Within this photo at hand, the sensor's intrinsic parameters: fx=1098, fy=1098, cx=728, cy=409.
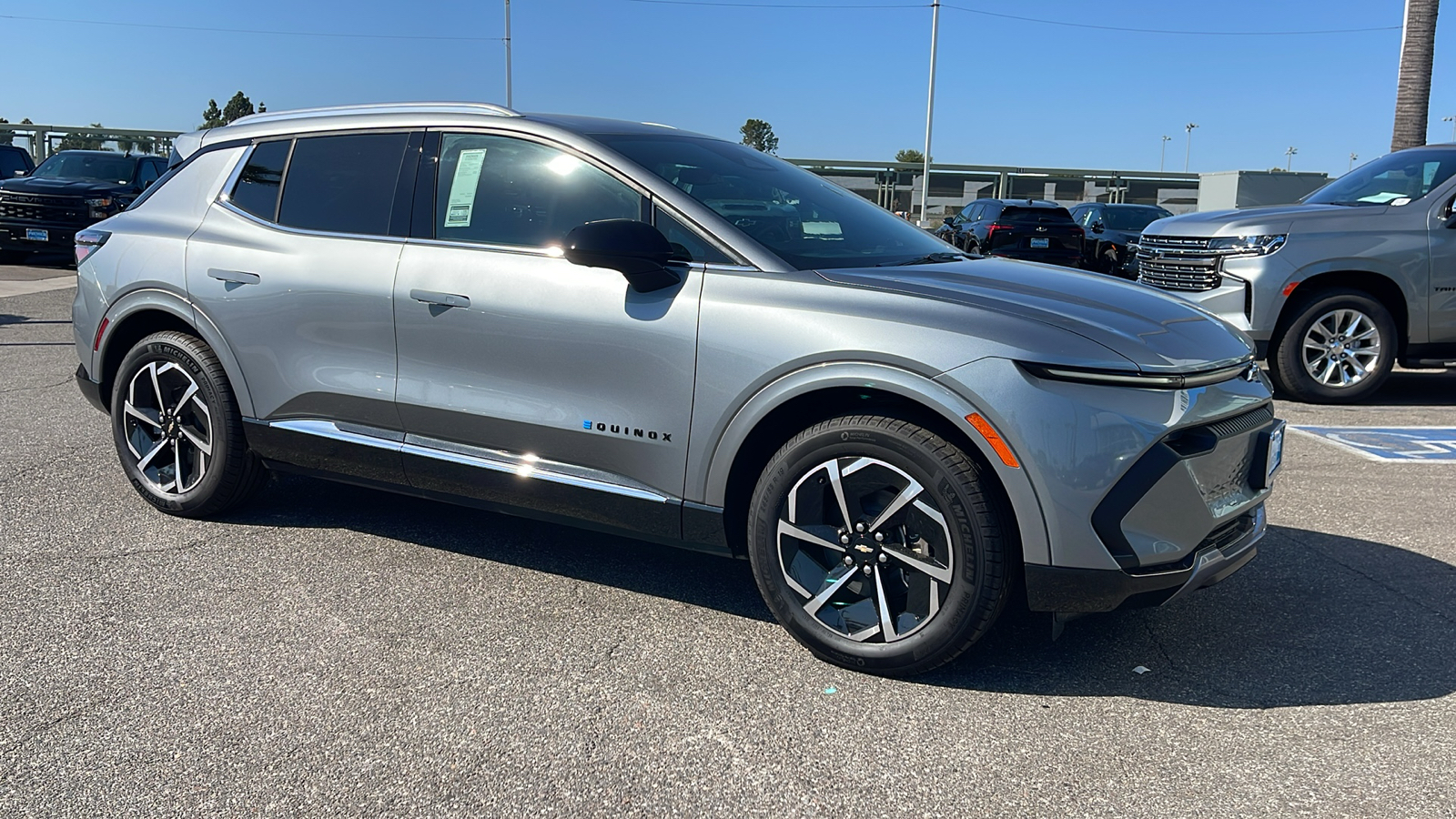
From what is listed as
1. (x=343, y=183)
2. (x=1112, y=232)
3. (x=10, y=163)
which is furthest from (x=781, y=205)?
(x=10, y=163)

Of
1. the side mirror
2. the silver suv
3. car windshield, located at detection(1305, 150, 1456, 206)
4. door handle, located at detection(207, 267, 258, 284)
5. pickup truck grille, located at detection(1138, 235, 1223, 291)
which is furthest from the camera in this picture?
pickup truck grille, located at detection(1138, 235, 1223, 291)

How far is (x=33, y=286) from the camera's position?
48.6 feet

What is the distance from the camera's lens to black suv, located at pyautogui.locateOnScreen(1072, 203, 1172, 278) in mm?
18234

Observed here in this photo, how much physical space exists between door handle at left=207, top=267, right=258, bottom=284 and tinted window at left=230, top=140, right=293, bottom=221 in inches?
9.9

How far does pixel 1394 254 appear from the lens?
7.87m

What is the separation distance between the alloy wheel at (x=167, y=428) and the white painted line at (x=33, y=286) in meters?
10.7

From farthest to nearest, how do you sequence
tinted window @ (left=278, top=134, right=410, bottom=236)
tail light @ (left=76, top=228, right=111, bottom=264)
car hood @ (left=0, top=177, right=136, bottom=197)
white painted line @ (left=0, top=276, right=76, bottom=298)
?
1. car hood @ (left=0, top=177, right=136, bottom=197)
2. white painted line @ (left=0, top=276, right=76, bottom=298)
3. tail light @ (left=76, top=228, right=111, bottom=264)
4. tinted window @ (left=278, top=134, right=410, bottom=236)

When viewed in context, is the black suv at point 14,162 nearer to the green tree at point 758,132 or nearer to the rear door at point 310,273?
the rear door at point 310,273

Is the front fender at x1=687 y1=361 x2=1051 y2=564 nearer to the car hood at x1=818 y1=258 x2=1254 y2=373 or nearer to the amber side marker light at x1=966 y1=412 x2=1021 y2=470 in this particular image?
the amber side marker light at x1=966 y1=412 x2=1021 y2=470

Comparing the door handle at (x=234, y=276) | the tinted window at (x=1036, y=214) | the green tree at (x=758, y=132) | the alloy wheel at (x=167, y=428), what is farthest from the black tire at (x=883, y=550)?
the green tree at (x=758, y=132)

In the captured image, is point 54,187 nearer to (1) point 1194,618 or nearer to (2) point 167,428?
(2) point 167,428

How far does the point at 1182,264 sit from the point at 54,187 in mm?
16252

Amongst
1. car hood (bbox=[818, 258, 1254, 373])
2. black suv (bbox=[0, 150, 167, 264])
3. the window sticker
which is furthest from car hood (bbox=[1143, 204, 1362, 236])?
black suv (bbox=[0, 150, 167, 264])

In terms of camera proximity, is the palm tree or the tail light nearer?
the tail light
